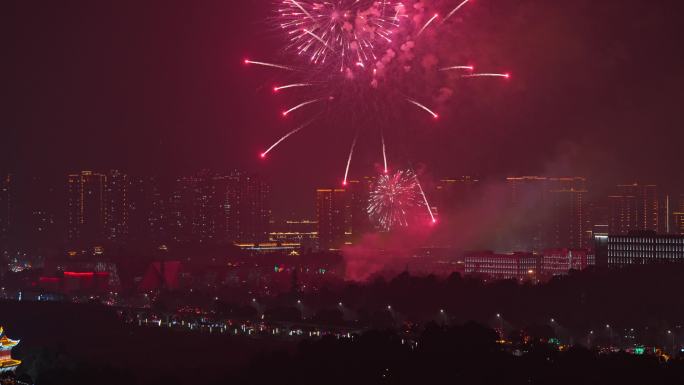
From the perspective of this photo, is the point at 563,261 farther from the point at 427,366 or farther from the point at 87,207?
the point at 87,207

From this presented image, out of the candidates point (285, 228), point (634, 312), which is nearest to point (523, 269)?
point (634, 312)

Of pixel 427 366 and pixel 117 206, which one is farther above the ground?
pixel 117 206

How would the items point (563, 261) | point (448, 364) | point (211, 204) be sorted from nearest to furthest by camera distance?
1. point (448, 364)
2. point (563, 261)
3. point (211, 204)

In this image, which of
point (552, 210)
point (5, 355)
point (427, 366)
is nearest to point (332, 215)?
point (552, 210)

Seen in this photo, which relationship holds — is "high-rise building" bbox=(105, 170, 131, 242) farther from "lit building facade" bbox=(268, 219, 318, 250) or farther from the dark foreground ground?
the dark foreground ground

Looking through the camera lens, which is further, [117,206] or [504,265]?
[117,206]

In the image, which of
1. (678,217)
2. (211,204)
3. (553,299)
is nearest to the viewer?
(553,299)

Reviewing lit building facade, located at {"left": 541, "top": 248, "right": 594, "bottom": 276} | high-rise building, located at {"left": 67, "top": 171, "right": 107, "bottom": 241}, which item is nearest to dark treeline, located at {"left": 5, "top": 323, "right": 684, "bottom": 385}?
Answer: lit building facade, located at {"left": 541, "top": 248, "right": 594, "bottom": 276}
